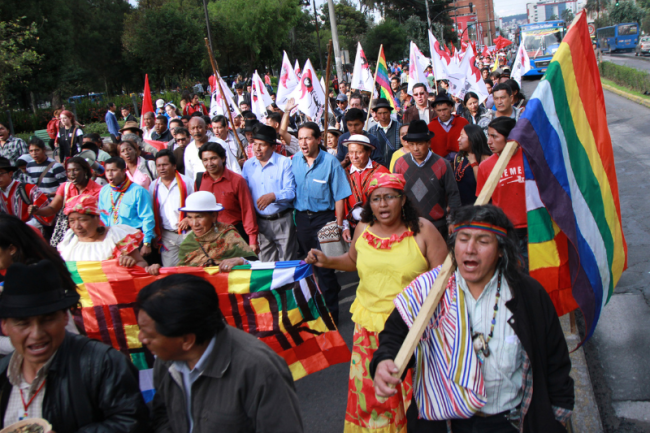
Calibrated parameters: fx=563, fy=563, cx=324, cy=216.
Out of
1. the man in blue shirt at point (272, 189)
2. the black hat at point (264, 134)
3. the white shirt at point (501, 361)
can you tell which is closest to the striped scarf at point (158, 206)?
the man in blue shirt at point (272, 189)

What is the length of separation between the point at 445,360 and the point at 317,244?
11.9 feet

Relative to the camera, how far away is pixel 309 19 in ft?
216

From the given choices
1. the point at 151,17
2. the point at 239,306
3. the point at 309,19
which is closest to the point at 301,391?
the point at 239,306

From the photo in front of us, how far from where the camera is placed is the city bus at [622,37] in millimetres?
59094

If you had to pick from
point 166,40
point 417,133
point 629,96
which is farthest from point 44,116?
point 417,133

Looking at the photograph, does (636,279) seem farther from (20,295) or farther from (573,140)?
(20,295)

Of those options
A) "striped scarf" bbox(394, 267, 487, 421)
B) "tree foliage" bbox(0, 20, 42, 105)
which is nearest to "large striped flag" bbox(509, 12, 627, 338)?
"striped scarf" bbox(394, 267, 487, 421)

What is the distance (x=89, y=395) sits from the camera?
2213 mm

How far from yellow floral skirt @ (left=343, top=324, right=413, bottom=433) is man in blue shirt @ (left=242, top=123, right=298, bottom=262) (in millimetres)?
2743

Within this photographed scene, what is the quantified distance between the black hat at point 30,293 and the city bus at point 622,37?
68.1 metres

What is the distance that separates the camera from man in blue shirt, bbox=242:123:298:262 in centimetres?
601

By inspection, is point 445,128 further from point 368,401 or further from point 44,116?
point 44,116

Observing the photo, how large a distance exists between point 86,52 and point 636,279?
4900 centimetres

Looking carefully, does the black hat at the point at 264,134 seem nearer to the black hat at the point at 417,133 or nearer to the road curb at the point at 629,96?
the black hat at the point at 417,133
